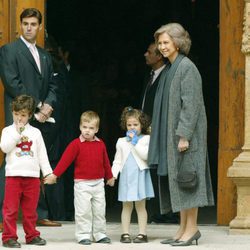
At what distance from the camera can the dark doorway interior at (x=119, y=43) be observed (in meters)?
15.2

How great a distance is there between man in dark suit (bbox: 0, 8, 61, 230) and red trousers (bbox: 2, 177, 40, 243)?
3.26 ft

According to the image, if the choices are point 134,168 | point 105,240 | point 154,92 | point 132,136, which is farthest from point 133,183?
point 154,92

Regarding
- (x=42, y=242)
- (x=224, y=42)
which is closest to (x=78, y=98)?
(x=224, y=42)

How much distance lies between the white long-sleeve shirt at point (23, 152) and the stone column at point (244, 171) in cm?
188

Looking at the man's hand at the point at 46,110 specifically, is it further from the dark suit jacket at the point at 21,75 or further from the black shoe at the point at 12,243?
the black shoe at the point at 12,243

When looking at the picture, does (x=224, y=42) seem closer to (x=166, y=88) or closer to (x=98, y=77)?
(x=166, y=88)

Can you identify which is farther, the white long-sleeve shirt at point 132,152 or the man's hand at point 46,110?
the man's hand at point 46,110

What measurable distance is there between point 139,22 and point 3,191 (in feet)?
19.0

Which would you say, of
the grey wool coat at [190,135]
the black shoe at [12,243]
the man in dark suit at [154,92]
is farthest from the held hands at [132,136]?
the man in dark suit at [154,92]

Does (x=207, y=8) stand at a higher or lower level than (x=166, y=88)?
higher

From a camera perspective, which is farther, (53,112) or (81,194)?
(53,112)

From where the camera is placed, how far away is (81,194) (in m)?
10.2

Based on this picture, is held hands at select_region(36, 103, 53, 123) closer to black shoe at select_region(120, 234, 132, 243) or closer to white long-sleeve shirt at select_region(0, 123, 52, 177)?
white long-sleeve shirt at select_region(0, 123, 52, 177)

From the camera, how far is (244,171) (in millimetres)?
10820
